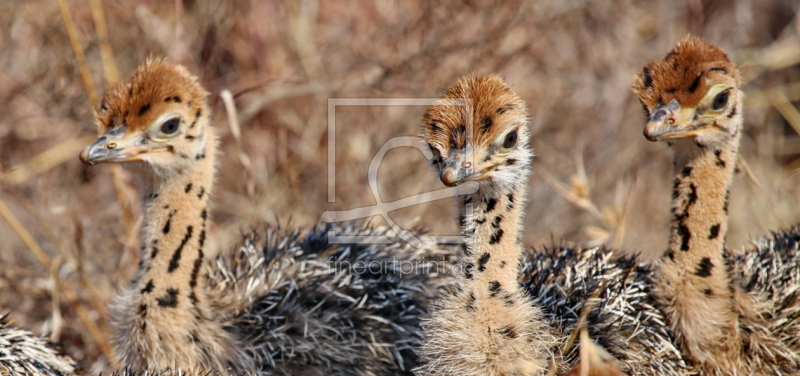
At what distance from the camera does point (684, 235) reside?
3.70m

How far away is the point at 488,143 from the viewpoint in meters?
3.25

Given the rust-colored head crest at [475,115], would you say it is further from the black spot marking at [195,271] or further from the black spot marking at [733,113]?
the black spot marking at [195,271]

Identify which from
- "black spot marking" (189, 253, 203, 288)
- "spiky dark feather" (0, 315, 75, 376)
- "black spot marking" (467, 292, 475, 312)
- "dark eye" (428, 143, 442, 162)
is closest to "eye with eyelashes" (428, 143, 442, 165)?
"dark eye" (428, 143, 442, 162)

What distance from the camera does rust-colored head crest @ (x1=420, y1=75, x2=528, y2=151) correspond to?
3244 millimetres

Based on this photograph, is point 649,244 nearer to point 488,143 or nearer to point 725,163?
point 725,163

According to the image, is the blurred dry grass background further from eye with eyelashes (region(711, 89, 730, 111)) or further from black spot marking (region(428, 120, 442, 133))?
black spot marking (region(428, 120, 442, 133))

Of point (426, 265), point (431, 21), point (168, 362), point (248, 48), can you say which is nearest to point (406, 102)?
point (431, 21)

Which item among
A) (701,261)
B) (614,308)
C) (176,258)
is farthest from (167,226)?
(701,261)

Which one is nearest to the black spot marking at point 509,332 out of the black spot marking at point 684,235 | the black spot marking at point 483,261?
the black spot marking at point 483,261

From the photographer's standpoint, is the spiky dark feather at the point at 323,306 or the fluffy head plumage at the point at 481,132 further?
the spiky dark feather at the point at 323,306

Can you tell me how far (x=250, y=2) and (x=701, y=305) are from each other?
4648 millimetres

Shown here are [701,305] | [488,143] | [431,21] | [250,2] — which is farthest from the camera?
[250,2]

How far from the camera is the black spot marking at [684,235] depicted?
12.1 feet

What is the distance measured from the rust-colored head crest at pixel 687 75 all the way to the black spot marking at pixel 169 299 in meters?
2.24
